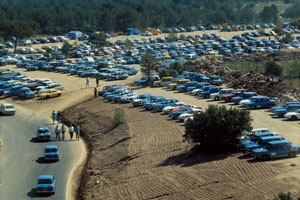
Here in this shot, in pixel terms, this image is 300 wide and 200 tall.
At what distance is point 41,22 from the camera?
486 feet

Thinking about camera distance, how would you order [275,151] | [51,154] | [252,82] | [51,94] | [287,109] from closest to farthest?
[275,151] → [51,154] → [287,109] → [252,82] → [51,94]

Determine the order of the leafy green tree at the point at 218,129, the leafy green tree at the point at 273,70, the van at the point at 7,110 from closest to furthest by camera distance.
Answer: the leafy green tree at the point at 218,129, the van at the point at 7,110, the leafy green tree at the point at 273,70

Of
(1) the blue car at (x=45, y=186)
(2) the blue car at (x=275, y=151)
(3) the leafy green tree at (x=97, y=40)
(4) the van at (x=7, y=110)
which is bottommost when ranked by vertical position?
(1) the blue car at (x=45, y=186)

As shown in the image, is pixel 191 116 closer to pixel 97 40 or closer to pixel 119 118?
pixel 119 118

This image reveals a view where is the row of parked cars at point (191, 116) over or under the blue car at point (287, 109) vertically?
under

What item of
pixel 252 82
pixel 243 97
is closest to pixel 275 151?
pixel 243 97

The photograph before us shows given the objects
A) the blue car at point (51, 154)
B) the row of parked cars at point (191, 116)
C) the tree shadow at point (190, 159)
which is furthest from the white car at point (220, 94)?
the blue car at point (51, 154)

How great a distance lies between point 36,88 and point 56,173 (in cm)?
3341

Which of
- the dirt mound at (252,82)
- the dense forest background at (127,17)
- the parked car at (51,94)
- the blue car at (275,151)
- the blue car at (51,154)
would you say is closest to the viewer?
the blue car at (275,151)

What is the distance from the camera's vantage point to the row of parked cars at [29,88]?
66.7 meters

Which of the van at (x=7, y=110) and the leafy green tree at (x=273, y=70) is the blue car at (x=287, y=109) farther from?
the van at (x=7, y=110)

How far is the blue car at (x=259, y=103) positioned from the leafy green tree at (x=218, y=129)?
14412 millimetres

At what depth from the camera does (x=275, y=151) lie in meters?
33.9

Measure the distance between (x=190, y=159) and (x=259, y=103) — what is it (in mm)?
18433
